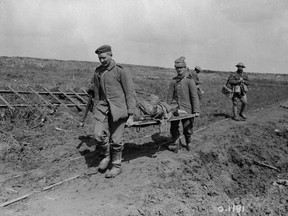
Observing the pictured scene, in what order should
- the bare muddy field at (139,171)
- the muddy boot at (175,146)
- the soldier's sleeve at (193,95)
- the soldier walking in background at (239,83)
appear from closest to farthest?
the bare muddy field at (139,171) → the soldier's sleeve at (193,95) → the muddy boot at (175,146) → the soldier walking in background at (239,83)

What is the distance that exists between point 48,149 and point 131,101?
2709 mm

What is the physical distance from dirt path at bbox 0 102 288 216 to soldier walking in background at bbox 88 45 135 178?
1.63ft

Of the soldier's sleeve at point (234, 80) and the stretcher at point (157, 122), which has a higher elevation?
the soldier's sleeve at point (234, 80)

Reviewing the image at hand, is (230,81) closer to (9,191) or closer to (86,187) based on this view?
(86,187)

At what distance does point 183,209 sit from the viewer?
480cm

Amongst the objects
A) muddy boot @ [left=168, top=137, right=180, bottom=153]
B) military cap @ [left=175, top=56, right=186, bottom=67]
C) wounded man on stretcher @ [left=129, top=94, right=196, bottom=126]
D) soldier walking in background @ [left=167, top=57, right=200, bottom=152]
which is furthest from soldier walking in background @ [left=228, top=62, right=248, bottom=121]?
wounded man on stretcher @ [left=129, top=94, right=196, bottom=126]

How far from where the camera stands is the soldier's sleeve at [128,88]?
18.5 feet

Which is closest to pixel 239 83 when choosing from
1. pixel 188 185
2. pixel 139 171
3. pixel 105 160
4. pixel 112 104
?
pixel 188 185

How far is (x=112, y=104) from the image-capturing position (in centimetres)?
565

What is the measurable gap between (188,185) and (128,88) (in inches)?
78.0

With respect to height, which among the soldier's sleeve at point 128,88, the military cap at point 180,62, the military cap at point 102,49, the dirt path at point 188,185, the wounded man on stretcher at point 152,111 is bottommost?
the dirt path at point 188,185

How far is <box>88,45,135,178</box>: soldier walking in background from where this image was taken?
221 inches

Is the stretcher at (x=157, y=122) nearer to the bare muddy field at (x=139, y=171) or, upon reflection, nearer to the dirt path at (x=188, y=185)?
the bare muddy field at (x=139, y=171)

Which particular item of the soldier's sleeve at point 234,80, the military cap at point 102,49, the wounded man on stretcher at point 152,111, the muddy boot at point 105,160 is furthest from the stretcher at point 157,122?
the soldier's sleeve at point 234,80
